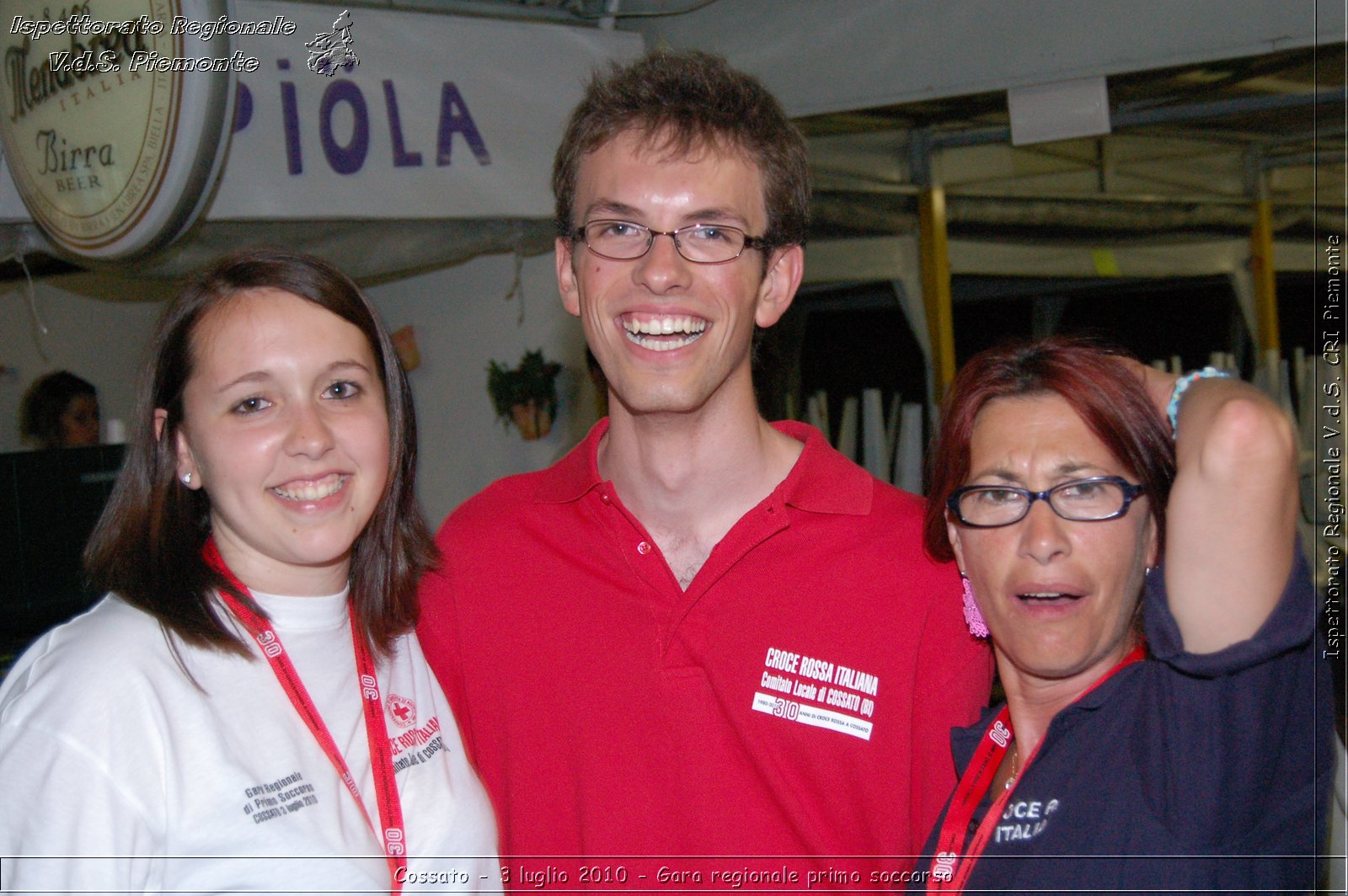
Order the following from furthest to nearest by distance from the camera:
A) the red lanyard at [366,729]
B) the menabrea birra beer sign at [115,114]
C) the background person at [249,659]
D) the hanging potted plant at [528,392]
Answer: the hanging potted plant at [528,392] → the menabrea birra beer sign at [115,114] → the red lanyard at [366,729] → the background person at [249,659]

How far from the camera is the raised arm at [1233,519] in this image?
135cm

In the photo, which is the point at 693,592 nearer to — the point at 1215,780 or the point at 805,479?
the point at 805,479

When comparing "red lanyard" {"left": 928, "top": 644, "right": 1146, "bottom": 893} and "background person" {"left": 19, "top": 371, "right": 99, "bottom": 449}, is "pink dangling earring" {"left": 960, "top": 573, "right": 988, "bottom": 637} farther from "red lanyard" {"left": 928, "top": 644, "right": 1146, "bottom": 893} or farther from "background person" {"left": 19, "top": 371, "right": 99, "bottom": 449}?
"background person" {"left": 19, "top": 371, "right": 99, "bottom": 449}

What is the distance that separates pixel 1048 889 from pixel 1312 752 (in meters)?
0.39

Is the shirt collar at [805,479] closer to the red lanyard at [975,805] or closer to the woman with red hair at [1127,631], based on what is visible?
the woman with red hair at [1127,631]

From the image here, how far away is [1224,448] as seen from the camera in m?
1.37

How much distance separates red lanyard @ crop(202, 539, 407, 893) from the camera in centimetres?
171

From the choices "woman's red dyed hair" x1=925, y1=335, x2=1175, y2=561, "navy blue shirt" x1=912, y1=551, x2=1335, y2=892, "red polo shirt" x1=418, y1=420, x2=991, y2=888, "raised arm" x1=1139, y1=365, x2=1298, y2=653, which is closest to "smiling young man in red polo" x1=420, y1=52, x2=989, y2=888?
"red polo shirt" x1=418, y1=420, x2=991, y2=888

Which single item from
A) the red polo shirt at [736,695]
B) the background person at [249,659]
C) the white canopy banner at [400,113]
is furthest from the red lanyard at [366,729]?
the white canopy banner at [400,113]

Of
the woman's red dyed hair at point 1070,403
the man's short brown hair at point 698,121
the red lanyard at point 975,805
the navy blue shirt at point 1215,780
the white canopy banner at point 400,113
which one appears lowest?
the red lanyard at point 975,805

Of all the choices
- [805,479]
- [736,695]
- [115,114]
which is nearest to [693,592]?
[736,695]

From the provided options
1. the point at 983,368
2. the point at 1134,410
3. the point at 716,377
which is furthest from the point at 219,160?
the point at 1134,410

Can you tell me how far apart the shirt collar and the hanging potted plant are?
2.59 metres

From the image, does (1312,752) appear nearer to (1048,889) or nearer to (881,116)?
(1048,889)
